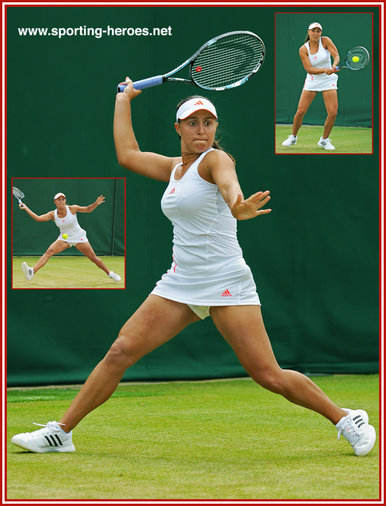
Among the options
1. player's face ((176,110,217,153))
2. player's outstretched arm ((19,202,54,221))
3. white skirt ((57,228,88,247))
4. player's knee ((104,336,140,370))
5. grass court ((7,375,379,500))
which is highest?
player's face ((176,110,217,153))

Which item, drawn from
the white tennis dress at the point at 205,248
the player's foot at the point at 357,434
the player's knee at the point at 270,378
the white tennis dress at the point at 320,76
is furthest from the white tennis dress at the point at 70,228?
the player's foot at the point at 357,434

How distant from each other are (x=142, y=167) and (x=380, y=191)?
325cm

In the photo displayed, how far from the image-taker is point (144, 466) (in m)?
4.02

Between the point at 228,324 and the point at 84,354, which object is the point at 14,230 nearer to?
the point at 84,354

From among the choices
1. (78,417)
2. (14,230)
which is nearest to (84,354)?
(14,230)

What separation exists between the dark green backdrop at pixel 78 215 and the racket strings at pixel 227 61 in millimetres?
2182

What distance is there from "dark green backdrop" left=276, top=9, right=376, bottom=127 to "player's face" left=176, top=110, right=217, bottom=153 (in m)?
2.93

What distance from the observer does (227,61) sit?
16.0 feet

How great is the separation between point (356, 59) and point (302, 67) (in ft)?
1.41

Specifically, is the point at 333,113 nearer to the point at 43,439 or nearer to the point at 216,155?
the point at 216,155

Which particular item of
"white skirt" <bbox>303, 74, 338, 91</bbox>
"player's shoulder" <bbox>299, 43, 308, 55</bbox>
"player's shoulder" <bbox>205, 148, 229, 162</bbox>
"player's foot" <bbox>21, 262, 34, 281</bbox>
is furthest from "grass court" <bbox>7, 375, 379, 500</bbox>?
"player's shoulder" <bbox>299, 43, 308, 55</bbox>

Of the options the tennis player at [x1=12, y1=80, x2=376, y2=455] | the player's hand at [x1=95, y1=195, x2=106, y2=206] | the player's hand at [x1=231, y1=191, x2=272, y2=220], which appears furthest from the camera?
the player's hand at [x1=95, y1=195, x2=106, y2=206]

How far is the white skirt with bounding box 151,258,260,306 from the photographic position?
13.5ft

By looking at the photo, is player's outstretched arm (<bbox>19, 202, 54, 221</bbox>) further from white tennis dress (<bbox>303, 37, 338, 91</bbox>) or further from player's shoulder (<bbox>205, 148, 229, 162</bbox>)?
player's shoulder (<bbox>205, 148, 229, 162</bbox>)
